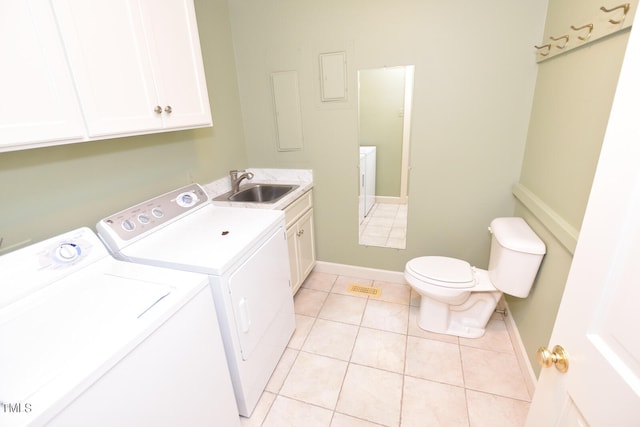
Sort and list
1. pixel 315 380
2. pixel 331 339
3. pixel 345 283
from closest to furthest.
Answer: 1. pixel 315 380
2. pixel 331 339
3. pixel 345 283

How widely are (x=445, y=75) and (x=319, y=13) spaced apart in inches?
39.6

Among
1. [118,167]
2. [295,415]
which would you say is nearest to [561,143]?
[295,415]

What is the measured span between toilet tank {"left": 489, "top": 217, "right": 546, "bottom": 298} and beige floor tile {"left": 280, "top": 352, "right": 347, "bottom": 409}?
3.58ft

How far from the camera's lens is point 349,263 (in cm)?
279

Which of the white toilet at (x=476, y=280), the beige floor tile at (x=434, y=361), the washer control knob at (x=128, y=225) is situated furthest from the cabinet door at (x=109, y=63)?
the beige floor tile at (x=434, y=361)

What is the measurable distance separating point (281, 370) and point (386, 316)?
877 millimetres

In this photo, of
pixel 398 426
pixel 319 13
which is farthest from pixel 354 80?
pixel 398 426

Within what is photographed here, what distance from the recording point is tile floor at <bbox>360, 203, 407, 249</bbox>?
250 cm

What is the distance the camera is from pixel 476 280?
1.94 m

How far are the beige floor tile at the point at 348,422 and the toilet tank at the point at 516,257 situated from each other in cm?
107

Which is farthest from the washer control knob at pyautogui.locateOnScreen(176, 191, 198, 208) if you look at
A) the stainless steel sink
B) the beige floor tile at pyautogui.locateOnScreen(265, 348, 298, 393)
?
the beige floor tile at pyautogui.locateOnScreen(265, 348, 298, 393)

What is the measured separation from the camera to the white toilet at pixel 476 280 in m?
1.66

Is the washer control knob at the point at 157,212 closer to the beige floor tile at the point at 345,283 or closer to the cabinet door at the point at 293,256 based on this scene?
the cabinet door at the point at 293,256

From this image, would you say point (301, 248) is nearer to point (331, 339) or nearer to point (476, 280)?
point (331, 339)
